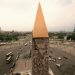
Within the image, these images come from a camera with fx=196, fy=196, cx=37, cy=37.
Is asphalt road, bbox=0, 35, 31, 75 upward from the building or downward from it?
downward

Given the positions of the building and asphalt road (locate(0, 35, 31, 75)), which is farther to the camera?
asphalt road (locate(0, 35, 31, 75))

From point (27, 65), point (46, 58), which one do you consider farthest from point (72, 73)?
point (46, 58)

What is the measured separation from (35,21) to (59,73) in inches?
786

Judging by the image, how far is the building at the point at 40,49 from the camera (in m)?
17.9

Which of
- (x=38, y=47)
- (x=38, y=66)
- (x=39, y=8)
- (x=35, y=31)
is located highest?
(x=39, y=8)

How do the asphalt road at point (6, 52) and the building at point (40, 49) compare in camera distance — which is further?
the asphalt road at point (6, 52)

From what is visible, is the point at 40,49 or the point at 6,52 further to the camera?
the point at 6,52

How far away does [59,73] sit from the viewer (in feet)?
117

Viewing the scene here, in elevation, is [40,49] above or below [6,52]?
above

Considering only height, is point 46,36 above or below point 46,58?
above

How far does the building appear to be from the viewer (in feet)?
58.6

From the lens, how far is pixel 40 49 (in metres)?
18.0

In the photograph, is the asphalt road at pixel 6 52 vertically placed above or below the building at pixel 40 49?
below

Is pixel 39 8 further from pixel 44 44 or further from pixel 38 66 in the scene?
pixel 38 66
